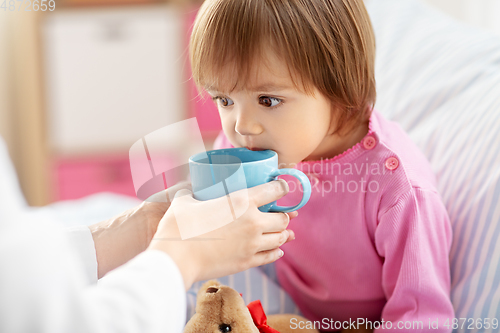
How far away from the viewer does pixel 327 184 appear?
75 centimetres

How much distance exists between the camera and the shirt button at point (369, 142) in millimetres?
713

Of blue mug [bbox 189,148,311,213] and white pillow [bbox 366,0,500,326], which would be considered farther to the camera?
white pillow [bbox 366,0,500,326]

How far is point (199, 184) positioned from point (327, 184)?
10.8 inches

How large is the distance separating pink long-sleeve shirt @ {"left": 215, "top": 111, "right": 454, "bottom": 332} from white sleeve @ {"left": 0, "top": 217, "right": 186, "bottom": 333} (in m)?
0.26

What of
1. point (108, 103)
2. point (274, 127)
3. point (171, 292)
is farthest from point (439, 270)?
point (108, 103)

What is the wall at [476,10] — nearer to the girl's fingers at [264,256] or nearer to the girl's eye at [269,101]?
the girl's eye at [269,101]

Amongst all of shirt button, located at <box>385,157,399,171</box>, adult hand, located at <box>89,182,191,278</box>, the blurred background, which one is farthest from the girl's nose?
the blurred background

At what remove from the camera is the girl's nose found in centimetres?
63

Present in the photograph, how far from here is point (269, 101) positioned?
623 millimetres

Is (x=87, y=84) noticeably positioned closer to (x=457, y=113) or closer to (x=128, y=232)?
(x=128, y=232)

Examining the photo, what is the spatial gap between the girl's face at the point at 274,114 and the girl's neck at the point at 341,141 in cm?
6

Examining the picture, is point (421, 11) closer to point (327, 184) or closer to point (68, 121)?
point (327, 184)

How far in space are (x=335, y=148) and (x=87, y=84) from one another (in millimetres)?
1451

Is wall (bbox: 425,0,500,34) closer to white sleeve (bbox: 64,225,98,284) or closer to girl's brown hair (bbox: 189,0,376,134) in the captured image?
girl's brown hair (bbox: 189,0,376,134)
